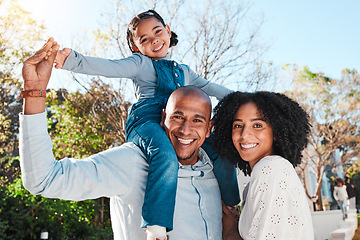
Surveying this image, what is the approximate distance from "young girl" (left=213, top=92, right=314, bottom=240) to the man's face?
8.0 inches

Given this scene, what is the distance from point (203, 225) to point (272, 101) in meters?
0.87

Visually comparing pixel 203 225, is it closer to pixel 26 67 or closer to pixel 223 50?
pixel 26 67

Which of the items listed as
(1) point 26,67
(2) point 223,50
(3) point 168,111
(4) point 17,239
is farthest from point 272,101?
(2) point 223,50

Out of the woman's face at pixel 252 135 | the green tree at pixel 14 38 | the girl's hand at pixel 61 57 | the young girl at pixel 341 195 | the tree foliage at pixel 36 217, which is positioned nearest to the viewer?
the girl's hand at pixel 61 57

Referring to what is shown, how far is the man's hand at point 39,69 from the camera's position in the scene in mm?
1572

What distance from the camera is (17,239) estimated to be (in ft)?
22.0

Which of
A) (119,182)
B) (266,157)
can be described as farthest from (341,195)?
(119,182)

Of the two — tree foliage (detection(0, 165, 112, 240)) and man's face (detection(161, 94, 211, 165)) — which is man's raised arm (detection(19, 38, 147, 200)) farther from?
tree foliage (detection(0, 165, 112, 240))

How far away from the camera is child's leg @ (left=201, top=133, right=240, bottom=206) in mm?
2299

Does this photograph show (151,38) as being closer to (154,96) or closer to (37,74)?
(154,96)

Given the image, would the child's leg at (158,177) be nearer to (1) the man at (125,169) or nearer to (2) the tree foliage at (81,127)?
(1) the man at (125,169)

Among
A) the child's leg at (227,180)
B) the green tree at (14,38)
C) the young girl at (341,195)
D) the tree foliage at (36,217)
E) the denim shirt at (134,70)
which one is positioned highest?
the green tree at (14,38)

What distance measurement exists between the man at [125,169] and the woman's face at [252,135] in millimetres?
239

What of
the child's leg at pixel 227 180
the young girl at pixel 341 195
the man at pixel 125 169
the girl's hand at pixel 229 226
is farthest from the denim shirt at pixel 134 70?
the young girl at pixel 341 195
